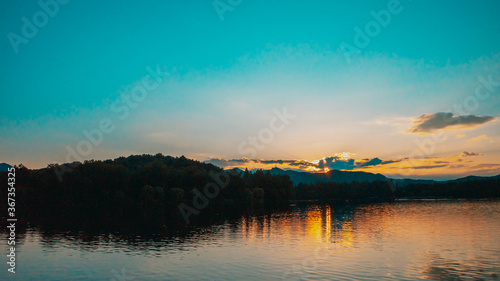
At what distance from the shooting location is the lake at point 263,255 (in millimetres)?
34500

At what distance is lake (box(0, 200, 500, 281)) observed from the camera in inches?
1358

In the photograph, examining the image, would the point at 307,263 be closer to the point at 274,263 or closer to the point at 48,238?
the point at 274,263

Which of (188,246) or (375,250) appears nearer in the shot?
(375,250)

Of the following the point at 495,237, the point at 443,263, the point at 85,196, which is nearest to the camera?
the point at 443,263

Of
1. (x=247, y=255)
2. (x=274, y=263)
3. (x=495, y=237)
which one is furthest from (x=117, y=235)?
(x=495, y=237)

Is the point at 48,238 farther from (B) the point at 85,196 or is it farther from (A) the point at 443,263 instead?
(B) the point at 85,196

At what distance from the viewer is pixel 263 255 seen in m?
44.6

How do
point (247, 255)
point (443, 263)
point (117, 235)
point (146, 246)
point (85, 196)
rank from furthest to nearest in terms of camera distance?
point (85, 196) < point (117, 235) < point (146, 246) < point (247, 255) < point (443, 263)

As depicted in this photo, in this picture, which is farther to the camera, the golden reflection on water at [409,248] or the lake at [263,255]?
the golden reflection on water at [409,248]

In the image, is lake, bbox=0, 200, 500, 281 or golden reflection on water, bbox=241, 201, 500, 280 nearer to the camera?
lake, bbox=0, 200, 500, 281

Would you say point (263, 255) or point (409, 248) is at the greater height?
point (409, 248)

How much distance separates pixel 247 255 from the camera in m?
45.0

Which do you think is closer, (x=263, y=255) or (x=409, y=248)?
(x=263, y=255)

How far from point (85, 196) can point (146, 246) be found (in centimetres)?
12941
